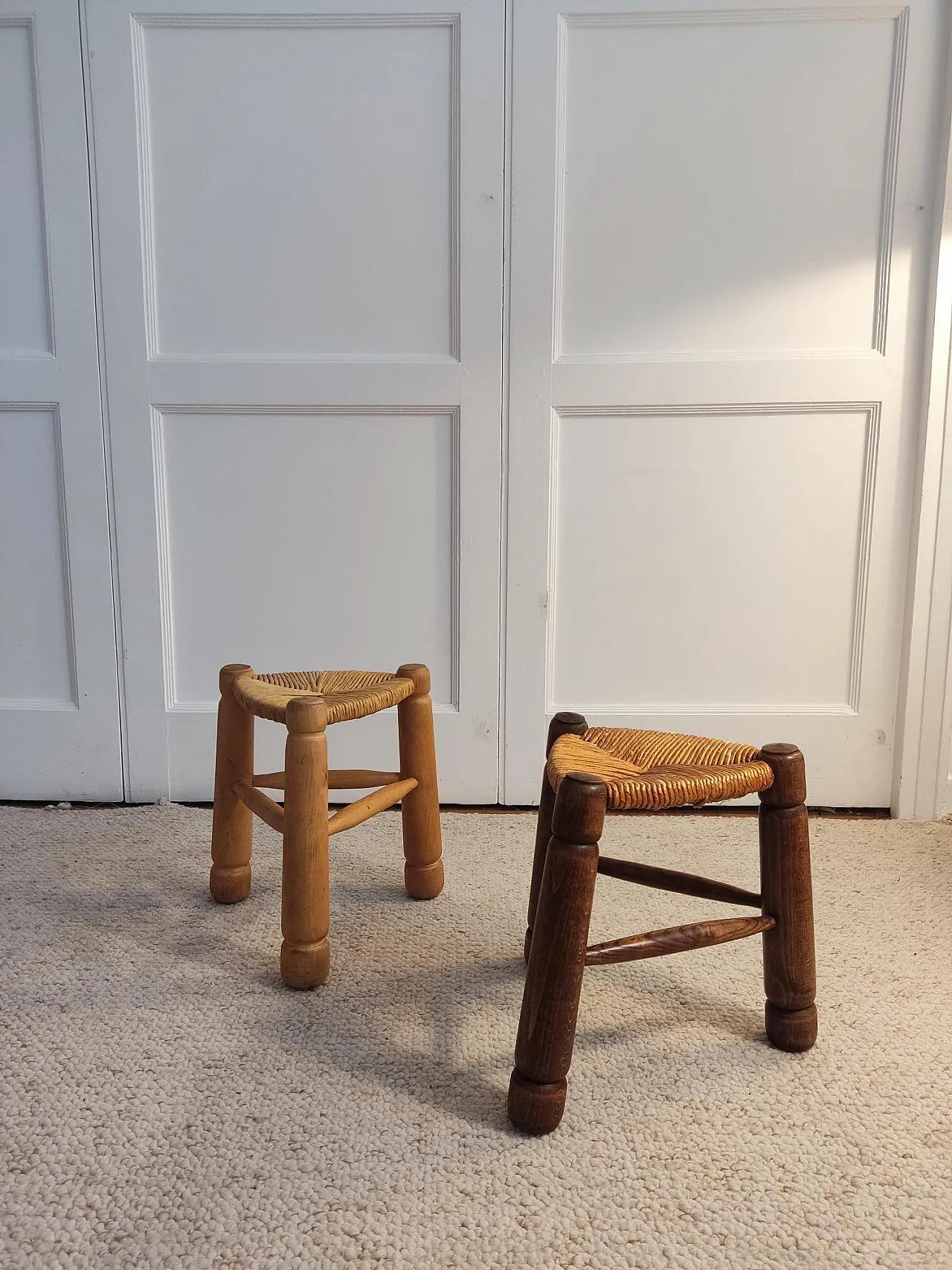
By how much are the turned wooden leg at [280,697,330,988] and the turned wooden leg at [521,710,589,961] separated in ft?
0.91

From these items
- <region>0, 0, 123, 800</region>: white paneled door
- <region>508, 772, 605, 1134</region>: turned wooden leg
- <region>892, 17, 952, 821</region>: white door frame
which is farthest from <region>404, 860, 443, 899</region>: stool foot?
<region>892, 17, 952, 821</region>: white door frame

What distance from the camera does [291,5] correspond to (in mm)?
1685

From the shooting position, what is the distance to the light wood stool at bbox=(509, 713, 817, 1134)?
92 centimetres

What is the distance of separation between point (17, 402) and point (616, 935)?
1522mm

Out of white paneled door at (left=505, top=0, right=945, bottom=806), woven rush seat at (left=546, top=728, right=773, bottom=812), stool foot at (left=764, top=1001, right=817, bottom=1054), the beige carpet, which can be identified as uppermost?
white paneled door at (left=505, top=0, right=945, bottom=806)

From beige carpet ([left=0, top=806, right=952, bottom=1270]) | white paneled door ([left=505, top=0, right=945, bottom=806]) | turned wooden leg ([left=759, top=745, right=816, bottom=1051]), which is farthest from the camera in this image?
white paneled door ([left=505, top=0, right=945, bottom=806])

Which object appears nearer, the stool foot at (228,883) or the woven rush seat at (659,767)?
the woven rush seat at (659,767)

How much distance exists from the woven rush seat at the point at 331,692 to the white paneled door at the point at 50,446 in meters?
0.67

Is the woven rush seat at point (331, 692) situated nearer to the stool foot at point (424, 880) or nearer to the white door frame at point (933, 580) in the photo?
the stool foot at point (424, 880)

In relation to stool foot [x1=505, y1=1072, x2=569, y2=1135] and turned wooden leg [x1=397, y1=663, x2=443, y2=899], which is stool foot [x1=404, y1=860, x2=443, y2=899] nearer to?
turned wooden leg [x1=397, y1=663, x2=443, y2=899]

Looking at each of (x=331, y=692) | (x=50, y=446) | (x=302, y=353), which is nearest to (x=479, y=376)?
(x=302, y=353)

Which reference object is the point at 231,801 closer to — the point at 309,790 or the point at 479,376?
the point at 309,790

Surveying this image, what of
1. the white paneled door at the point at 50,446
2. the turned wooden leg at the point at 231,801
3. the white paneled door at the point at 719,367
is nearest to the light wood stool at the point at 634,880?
the turned wooden leg at the point at 231,801

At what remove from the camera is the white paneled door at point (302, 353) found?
1.72 metres
